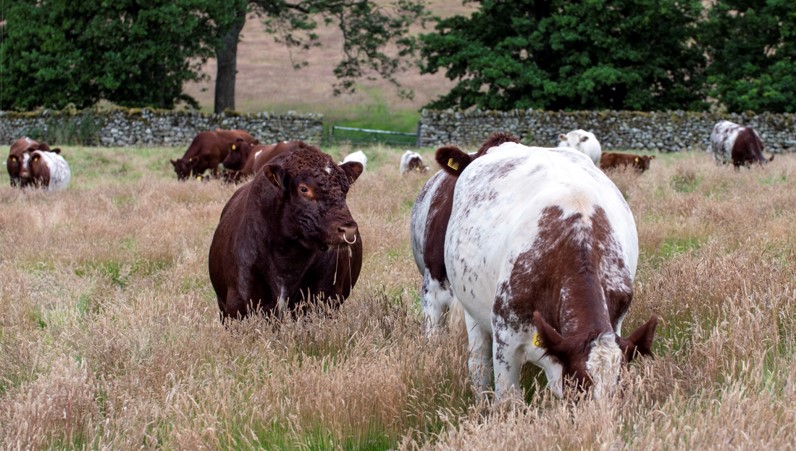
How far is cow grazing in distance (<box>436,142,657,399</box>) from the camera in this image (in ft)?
11.5

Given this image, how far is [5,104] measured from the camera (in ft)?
112

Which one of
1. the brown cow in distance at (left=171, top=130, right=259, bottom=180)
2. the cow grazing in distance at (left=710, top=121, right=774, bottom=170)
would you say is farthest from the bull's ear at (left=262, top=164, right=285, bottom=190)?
the cow grazing in distance at (left=710, top=121, right=774, bottom=170)

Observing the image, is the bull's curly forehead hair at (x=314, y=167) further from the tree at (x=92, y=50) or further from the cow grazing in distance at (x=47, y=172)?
the tree at (x=92, y=50)

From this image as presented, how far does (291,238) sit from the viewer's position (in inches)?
221

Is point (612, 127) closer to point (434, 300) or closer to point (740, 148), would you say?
point (740, 148)

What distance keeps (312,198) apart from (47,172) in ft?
44.8

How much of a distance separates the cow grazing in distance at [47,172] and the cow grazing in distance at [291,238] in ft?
40.6

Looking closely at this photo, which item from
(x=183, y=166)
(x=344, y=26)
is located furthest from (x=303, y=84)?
(x=183, y=166)

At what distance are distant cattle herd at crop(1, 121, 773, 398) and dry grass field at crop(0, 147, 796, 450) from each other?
187mm

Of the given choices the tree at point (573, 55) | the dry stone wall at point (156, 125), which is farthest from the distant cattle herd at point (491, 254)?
the tree at point (573, 55)

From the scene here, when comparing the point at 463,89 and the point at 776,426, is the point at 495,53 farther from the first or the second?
the point at 776,426

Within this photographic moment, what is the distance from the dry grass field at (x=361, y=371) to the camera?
137 inches

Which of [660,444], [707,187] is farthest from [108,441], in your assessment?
[707,187]

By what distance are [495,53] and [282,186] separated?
28.9 metres
